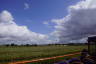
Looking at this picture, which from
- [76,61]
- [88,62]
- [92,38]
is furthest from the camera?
[92,38]

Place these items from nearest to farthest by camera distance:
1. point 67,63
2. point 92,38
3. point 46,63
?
point 67,63
point 92,38
point 46,63

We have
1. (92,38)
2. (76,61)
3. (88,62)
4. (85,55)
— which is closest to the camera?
(76,61)

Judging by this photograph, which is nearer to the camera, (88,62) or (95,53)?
(88,62)

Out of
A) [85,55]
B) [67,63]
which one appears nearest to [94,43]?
[85,55]

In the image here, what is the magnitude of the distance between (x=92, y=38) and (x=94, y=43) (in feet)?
1.28

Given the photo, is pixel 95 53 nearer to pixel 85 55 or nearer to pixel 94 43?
pixel 94 43

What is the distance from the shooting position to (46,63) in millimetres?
17125

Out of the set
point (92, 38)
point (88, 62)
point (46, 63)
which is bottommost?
point (46, 63)

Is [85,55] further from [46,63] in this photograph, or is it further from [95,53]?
[46,63]

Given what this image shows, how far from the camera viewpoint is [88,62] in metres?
7.93

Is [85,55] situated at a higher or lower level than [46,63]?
higher

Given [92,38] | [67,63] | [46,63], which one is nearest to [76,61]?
[67,63]

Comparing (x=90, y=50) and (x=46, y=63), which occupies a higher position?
(x=90, y=50)

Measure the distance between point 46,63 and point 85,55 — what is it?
8468mm
